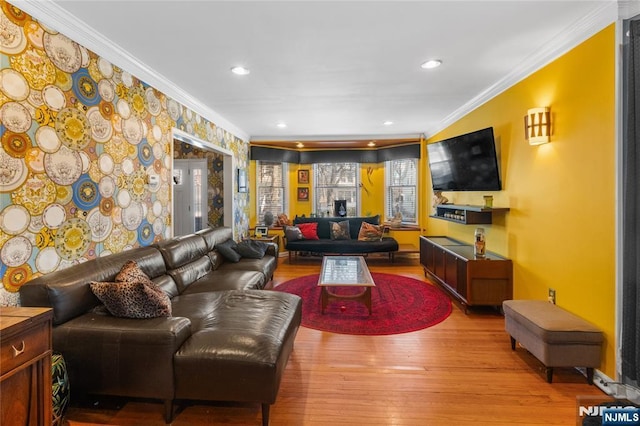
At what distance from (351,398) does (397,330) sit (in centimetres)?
117

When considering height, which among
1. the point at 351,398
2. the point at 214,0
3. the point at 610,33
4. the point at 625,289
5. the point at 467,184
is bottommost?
the point at 351,398

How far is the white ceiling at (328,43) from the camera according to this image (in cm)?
210

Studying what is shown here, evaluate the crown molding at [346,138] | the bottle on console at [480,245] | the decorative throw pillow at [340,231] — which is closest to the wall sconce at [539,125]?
the bottle on console at [480,245]

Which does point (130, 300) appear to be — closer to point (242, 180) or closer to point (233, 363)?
point (233, 363)

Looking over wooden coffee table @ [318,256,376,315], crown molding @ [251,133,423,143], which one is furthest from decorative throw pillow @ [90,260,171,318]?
crown molding @ [251,133,423,143]

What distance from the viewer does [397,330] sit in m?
3.08

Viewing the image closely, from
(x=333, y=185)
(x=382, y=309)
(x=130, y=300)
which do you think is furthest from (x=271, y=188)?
(x=130, y=300)

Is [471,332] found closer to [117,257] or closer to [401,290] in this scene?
[401,290]

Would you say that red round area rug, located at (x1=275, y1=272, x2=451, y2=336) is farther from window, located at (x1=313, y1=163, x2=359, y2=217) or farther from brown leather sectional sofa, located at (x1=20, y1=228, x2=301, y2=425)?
window, located at (x1=313, y1=163, x2=359, y2=217)

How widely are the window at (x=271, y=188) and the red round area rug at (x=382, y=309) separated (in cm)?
276

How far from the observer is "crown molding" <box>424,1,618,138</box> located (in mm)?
2094

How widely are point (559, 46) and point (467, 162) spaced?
5.33 feet

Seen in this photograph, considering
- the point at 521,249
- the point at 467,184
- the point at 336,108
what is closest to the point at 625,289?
the point at 521,249

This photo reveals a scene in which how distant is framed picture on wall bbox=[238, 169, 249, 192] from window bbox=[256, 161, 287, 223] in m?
0.76
